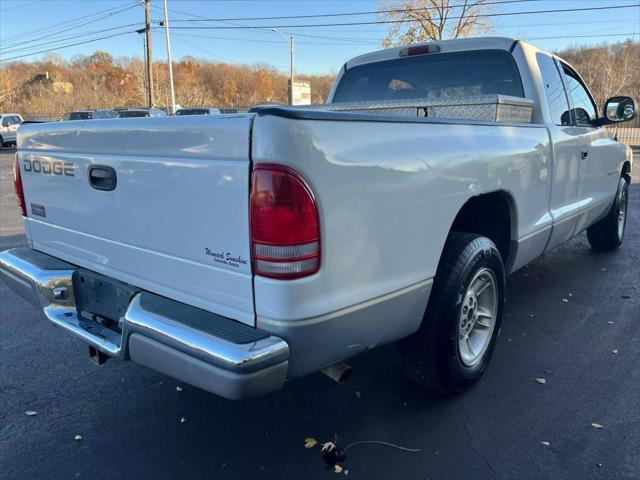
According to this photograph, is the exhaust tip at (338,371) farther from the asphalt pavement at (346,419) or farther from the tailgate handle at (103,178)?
the tailgate handle at (103,178)

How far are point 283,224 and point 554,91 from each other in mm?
3217

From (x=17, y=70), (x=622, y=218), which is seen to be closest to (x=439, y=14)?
(x=622, y=218)

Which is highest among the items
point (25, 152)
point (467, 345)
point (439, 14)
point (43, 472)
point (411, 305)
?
point (439, 14)

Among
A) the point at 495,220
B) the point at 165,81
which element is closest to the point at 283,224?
the point at 495,220

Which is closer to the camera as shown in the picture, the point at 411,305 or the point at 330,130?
the point at 330,130

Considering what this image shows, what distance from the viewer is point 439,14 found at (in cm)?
2878

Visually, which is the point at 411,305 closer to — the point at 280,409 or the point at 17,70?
the point at 280,409

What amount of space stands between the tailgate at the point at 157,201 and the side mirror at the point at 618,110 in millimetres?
4502

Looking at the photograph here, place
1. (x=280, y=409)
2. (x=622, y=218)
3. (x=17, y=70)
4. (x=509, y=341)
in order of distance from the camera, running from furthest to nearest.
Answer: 1. (x=17, y=70)
2. (x=622, y=218)
3. (x=509, y=341)
4. (x=280, y=409)

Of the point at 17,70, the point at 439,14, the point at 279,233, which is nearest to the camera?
the point at 279,233

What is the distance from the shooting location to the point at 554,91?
4.10m

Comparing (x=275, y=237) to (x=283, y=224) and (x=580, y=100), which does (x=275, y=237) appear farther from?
(x=580, y=100)

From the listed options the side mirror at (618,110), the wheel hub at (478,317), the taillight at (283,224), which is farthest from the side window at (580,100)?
the taillight at (283,224)

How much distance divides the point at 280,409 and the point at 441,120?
69.7 inches
